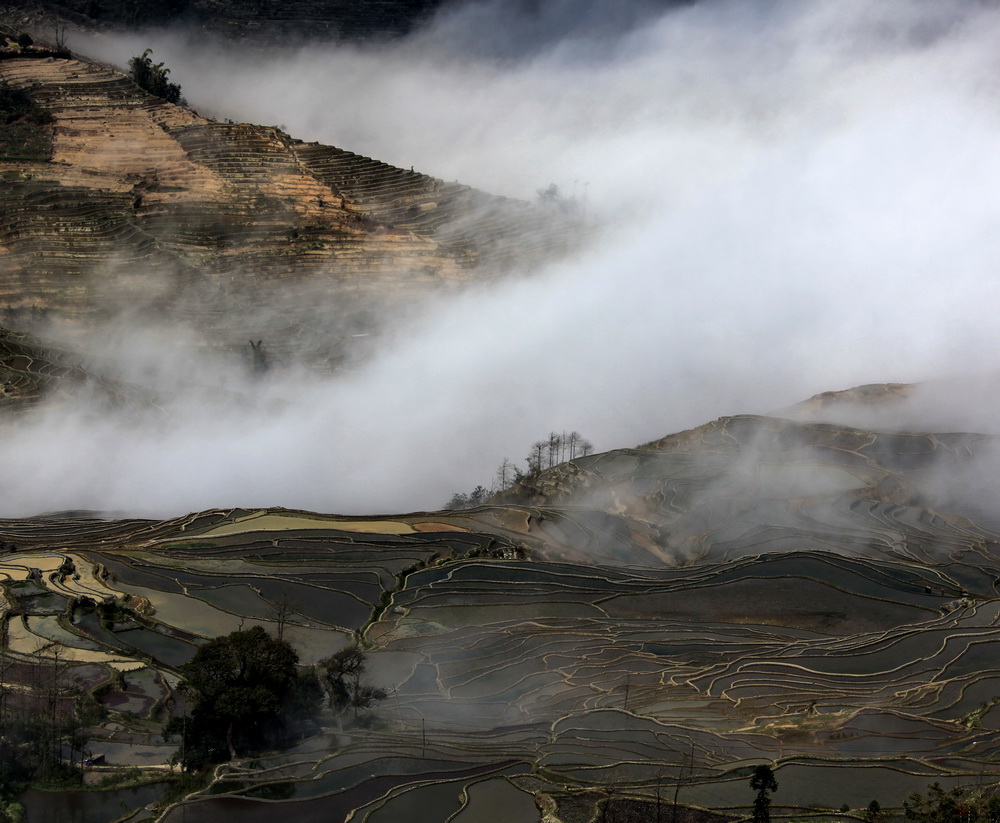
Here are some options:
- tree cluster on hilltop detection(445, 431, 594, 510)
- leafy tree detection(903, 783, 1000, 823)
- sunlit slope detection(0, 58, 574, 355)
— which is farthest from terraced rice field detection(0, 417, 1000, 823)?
sunlit slope detection(0, 58, 574, 355)

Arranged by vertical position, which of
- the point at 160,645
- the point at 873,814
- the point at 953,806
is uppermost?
the point at 160,645

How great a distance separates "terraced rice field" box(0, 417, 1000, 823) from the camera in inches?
1377

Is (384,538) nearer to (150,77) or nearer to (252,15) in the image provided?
(150,77)

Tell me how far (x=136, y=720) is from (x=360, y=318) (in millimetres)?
55801

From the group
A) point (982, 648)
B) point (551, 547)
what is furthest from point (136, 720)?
point (982, 648)

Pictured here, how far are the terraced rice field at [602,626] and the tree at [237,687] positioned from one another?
1454 millimetres

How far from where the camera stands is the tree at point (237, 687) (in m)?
36.4

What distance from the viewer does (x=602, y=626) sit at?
47719mm

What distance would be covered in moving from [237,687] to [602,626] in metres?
16.7

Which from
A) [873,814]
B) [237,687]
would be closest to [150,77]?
[237,687]

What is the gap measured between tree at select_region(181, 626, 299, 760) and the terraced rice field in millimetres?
1454

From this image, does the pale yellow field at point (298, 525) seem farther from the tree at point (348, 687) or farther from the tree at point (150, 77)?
the tree at point (150, 77)

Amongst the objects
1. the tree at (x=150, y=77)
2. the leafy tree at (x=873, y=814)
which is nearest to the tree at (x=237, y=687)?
the leafy tree at (x=873, y=814)

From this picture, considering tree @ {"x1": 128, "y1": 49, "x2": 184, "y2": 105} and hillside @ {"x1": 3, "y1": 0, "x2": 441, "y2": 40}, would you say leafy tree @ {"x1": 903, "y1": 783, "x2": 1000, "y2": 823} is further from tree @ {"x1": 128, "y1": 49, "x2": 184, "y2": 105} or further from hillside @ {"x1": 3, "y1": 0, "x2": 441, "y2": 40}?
hillside @ {"x1": 3, "y1": 0, "x2": 441, "y2": 40}
